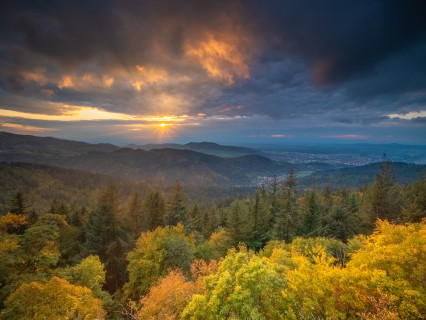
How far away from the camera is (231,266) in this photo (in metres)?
14.0

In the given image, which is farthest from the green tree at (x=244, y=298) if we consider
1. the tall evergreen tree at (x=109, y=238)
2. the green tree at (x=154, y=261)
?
the tall evergreen tree at (x=109, y=238)

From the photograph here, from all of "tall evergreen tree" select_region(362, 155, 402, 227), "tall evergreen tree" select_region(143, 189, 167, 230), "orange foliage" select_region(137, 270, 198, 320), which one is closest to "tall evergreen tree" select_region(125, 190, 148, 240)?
"tall evergreen tree" select_region(143, 189, 167, 230)

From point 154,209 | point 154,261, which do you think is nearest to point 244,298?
point 154,261

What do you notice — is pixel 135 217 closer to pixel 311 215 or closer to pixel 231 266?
pixel 231 266

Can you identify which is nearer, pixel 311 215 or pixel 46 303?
pixel 46 303

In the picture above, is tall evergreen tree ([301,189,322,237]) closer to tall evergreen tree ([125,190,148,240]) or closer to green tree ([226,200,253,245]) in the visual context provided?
green tree ([226,200,253,245])

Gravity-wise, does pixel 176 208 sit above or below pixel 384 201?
below

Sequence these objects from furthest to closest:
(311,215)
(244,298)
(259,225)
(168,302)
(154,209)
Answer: (154,209) < (259,225) < (311,215) < (168,302) < (244,298)

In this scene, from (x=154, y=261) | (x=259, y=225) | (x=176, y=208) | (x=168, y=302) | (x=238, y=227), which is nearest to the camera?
(x=168, y=302)

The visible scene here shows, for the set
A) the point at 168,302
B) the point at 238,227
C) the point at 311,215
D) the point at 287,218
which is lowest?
the point at 238,227

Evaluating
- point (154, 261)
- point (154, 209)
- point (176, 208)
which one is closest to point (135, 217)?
point (154, 209)

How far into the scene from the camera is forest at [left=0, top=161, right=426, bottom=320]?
37.7ft

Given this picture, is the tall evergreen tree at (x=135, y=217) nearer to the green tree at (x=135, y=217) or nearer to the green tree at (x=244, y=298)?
the green tree at (x=135, y=217)

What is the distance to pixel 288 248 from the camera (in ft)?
93.0
